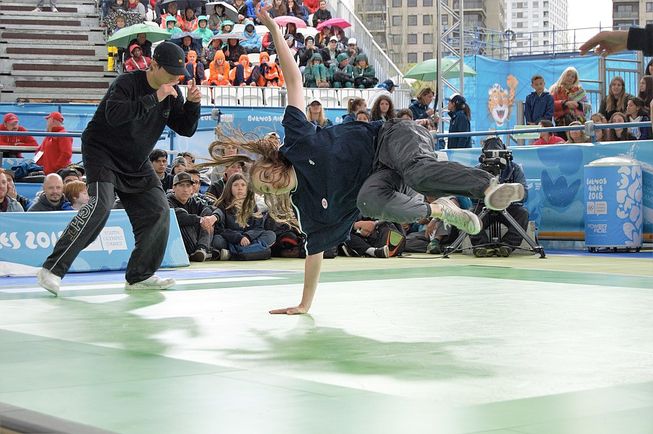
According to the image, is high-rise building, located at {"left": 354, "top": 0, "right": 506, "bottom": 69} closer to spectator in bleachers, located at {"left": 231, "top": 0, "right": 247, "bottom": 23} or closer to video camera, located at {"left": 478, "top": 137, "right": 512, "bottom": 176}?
spectator in bleachers, located at {"left": 231, "top": 0, "right": 247, "bottom": 23}

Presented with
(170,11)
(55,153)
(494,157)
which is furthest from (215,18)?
(494,157)

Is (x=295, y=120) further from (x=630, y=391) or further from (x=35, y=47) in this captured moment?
(x=35, y=47)

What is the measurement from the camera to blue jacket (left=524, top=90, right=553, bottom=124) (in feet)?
57.0

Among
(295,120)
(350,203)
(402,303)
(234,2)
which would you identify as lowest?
(402,303)

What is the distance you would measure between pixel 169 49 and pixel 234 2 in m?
22.2

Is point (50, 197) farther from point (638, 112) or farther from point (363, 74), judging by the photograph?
point (363, 74)

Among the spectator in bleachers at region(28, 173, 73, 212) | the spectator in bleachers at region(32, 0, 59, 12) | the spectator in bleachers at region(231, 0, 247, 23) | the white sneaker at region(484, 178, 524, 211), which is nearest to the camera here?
the white sneaker at region(484, 178, 524, 211)

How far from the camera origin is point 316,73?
25922 millimetres

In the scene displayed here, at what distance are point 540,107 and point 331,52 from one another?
433 inches

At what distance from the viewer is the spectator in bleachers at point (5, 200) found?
1166cm

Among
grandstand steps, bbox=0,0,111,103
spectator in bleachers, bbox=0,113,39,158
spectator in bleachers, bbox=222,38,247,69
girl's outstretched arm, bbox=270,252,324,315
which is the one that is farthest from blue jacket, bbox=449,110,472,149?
grandstand steps, bbox=0,0,111,103

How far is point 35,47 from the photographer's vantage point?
1053 inches

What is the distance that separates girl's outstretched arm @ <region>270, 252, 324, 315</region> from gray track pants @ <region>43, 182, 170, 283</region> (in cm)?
228

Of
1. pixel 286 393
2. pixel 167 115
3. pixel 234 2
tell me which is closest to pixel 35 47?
pixel 234 2
